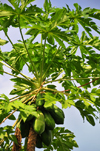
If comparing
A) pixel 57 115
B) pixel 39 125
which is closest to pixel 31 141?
pixel 39 125

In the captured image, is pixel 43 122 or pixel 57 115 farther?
pixel 57 115

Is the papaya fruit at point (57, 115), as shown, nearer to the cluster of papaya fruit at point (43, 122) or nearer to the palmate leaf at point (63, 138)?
the cluster of papaya fruit at point (43, 122)

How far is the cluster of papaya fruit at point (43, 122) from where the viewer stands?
229 centimetres

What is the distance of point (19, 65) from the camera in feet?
10.2

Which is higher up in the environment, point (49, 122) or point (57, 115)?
point (57, 115)

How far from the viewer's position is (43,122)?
7.59ft

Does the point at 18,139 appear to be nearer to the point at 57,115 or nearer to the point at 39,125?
the point at 39,125

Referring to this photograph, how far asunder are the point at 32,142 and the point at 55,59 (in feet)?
4.54

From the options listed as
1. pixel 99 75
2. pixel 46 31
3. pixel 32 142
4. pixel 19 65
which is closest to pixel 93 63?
pixel 99 75

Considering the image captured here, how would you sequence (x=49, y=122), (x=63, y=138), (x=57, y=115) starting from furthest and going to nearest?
(x=63, y=138) < (x=57, y=115) < (x=49, y=122)

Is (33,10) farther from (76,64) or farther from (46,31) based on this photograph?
(76,64)

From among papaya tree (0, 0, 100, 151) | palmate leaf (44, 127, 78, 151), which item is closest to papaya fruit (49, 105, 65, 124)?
papaya tree (0, 0, 100, 151)

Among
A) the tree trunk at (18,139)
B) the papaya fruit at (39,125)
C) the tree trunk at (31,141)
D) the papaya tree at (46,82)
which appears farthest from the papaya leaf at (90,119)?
the tree trunk at (18,139)

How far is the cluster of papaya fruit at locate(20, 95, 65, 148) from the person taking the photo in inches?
90.1
